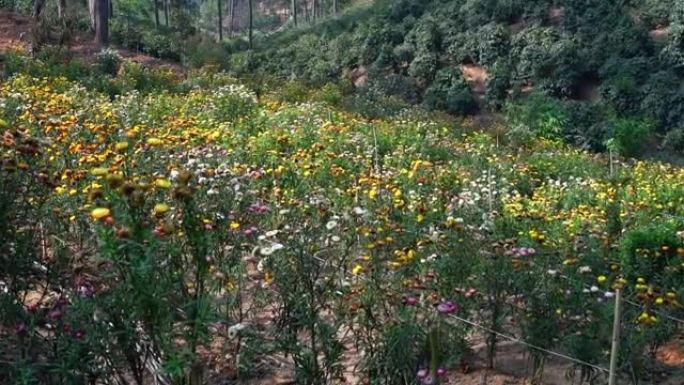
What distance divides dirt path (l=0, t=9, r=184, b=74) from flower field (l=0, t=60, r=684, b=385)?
493 inches

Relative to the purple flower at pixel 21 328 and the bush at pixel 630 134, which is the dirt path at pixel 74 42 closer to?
the bush at pixel 630 134

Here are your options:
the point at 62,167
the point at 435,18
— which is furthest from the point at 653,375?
the point at 435,18

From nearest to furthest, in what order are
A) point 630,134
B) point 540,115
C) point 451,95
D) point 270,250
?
1. point 270,250
2. point 630,134
3. point 540,115
4. point 451,95

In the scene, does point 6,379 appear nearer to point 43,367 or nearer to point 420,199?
point 43,367

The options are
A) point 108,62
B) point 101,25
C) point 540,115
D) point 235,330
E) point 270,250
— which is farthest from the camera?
point 101,25

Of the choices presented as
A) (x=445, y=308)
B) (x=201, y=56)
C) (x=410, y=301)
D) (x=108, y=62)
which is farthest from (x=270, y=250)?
(x=201, y=56)

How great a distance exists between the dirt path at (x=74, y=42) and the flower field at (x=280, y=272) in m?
12.5

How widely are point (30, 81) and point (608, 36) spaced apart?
47.1 feet

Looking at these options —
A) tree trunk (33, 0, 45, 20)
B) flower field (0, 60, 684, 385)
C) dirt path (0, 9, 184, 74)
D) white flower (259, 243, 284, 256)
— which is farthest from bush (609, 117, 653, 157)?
white flower (259, 243, 284, 256)

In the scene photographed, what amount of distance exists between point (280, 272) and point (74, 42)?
A: 16.0m

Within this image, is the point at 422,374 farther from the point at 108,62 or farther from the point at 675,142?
the point at 675,142

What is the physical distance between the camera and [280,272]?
9.65 ft

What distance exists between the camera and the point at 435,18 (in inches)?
936

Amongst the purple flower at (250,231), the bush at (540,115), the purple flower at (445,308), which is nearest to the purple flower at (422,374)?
the purple flower at (445,308)
